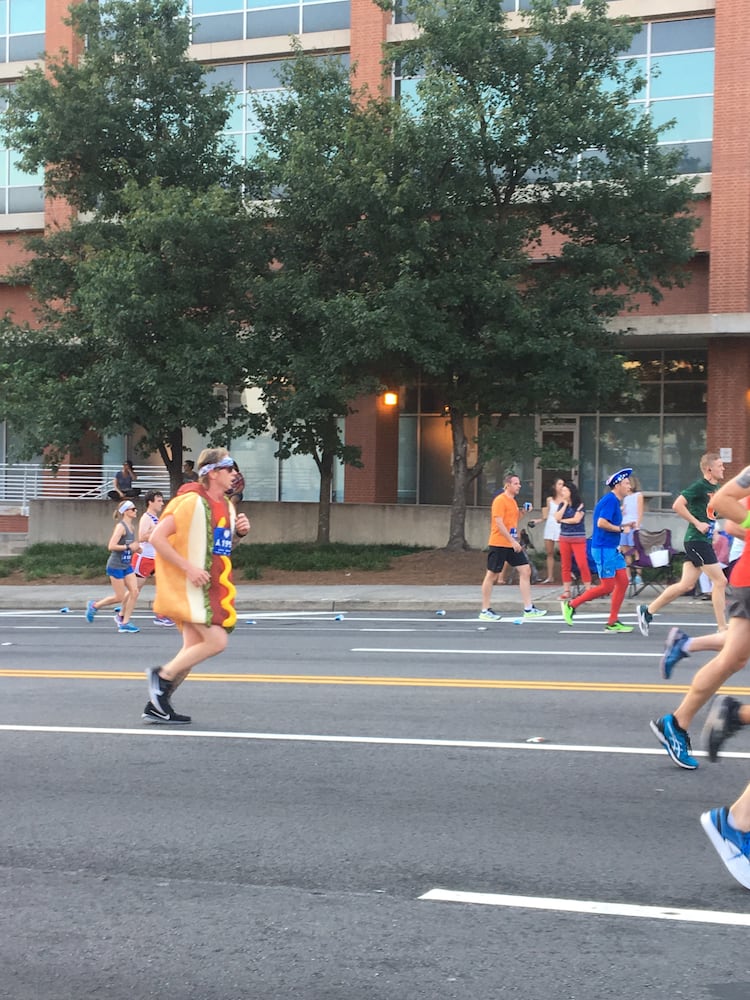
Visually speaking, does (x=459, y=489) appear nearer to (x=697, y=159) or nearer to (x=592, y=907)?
(x=697, y=159)

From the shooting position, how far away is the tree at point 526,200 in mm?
21516

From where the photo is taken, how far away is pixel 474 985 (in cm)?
398

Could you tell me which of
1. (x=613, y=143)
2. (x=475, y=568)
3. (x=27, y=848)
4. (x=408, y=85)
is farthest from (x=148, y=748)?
(x=408, y=85)

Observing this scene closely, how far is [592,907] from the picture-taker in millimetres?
4672

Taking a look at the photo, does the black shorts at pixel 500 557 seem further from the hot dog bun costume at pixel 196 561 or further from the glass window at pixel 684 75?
the glass window at pixel 684 75

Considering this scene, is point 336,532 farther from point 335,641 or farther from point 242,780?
point 242,780

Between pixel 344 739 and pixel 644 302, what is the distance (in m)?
21.2

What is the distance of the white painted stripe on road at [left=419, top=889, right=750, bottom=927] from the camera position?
453cm

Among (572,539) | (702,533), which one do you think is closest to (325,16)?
(572,539)

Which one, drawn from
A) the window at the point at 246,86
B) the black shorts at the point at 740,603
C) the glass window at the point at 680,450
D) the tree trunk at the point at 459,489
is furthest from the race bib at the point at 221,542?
the window at the point at 246,86

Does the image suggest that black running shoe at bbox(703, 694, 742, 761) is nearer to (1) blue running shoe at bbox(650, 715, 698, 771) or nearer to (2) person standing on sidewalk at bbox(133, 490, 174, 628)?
(1) blue running shoe at bbox(650, 715, 698, 771)

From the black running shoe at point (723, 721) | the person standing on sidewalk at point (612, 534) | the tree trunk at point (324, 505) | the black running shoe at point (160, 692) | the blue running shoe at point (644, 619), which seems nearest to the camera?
the black running shoe at point (723, 721)

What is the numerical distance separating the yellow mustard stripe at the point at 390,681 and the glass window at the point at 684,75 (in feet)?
66.4

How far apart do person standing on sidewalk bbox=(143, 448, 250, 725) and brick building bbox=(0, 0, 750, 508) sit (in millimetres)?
16285
